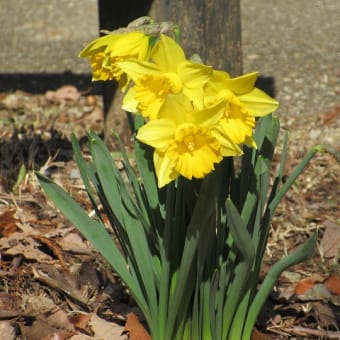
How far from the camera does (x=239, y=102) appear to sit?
1911mm

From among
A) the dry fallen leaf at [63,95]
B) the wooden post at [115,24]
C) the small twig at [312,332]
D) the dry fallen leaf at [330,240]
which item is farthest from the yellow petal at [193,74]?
the dry fallen leaf at [63,95]

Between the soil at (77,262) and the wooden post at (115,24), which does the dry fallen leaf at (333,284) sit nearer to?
the soil at (77,262)

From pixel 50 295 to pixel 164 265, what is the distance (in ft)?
2.17

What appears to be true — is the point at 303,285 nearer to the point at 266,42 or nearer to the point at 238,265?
the point at 238,265

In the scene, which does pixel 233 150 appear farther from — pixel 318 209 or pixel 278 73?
pixel 278 73

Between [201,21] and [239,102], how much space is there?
150cm

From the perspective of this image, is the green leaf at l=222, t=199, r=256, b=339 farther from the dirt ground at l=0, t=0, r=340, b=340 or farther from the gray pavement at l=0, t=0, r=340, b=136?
the gray pavement at l=0, t=0, r=340, b=136

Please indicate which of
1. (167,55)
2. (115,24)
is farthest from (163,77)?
(115,24)

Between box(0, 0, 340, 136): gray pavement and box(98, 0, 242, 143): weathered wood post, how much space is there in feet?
3.19

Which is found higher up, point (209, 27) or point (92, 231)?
point (209, 27)

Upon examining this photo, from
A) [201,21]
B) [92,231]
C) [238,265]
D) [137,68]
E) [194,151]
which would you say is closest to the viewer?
[194,151]

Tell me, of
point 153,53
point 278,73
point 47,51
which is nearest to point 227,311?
point 153,53

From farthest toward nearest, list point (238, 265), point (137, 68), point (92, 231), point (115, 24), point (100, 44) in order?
point (115, 24) → point (92, 231) → point (238, 265) → point (100, 44) → point (137, 68)

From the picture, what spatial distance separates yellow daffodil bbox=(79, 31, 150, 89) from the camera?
6.39 ft
